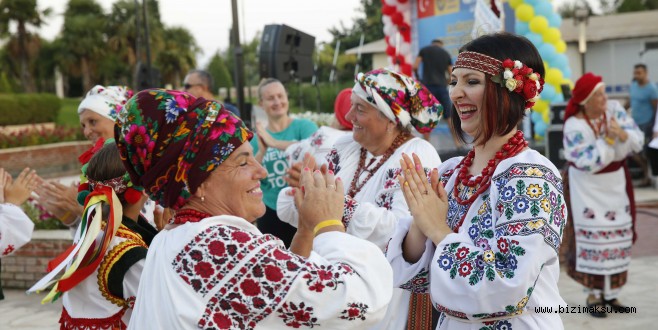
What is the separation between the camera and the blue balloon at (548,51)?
43.1 ft

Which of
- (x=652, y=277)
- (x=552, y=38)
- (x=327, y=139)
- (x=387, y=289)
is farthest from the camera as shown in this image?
(x=552, y=38)

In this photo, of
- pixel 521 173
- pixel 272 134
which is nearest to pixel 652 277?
pixel 272 134

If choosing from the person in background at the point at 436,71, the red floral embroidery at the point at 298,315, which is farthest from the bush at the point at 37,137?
the red floral embroidery at the point at 298,315

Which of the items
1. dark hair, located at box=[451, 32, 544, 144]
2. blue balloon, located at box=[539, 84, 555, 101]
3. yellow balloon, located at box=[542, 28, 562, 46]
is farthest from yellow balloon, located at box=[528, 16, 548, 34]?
dark hair, located at box=[451, 32, 544, 144]

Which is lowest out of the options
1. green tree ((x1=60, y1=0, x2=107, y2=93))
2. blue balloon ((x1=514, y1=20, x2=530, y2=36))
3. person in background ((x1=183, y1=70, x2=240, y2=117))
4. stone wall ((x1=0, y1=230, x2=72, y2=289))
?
stone wall ((x1=0, y1=230, x2=72, y2=289))

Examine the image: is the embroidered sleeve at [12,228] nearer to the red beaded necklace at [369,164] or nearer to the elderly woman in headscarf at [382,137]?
the elderly woman in headscarf at [382,137]

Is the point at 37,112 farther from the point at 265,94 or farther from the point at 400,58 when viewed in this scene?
the point at 265,94

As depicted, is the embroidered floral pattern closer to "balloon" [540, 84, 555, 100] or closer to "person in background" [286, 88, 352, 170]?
"person in background" [286, 88, 352, 170]

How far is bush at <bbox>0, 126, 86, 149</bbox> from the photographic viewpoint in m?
20.9

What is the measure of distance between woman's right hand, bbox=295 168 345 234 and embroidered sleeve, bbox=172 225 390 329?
0.20 m

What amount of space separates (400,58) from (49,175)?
405 inches

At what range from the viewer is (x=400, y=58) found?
54.7 ft

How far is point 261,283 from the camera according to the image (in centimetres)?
192

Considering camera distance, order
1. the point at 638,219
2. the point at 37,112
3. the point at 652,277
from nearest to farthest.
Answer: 1. the point at 652,277
2. the point at 638,219
3. the point at 37,112
